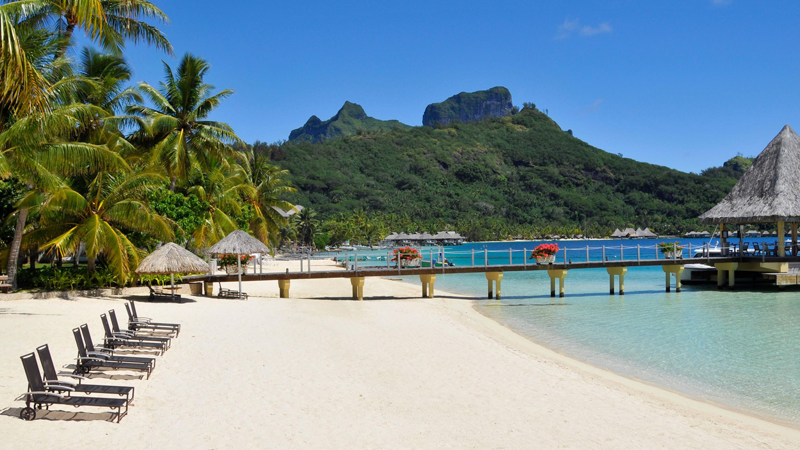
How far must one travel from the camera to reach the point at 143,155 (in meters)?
20.0

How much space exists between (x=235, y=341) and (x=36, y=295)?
7.07 meters

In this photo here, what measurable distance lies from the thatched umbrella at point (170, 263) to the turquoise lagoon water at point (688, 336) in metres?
8.15

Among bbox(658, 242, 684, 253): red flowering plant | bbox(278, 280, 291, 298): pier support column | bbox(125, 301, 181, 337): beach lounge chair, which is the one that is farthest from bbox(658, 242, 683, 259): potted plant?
bbox(125, 301, 181, 337): beach lounge chair

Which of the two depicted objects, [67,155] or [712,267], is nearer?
[67,155]

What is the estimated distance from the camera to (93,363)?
22.4 feet

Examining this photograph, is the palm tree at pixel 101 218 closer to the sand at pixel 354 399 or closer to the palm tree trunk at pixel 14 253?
the palm tree trunk at pixel 14 253

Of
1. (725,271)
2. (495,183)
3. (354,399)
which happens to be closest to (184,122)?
(354,399)

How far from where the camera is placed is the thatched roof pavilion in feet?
77.2

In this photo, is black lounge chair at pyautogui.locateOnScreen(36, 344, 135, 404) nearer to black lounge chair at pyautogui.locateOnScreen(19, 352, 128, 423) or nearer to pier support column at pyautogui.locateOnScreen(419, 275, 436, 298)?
black lounge chair at pyautogui.locateOnScreen(19, 352, 128, 423)

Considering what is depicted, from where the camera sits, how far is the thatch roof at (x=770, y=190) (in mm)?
23516

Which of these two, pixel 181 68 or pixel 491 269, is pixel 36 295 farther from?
pixel 491 269

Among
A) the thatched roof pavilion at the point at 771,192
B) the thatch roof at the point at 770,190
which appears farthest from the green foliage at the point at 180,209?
the thatched roof pavilion at the point at 771,192

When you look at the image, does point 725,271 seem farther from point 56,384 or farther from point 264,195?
point 56,384

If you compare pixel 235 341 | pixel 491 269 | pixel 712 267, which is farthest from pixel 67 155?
pixel 712 267
